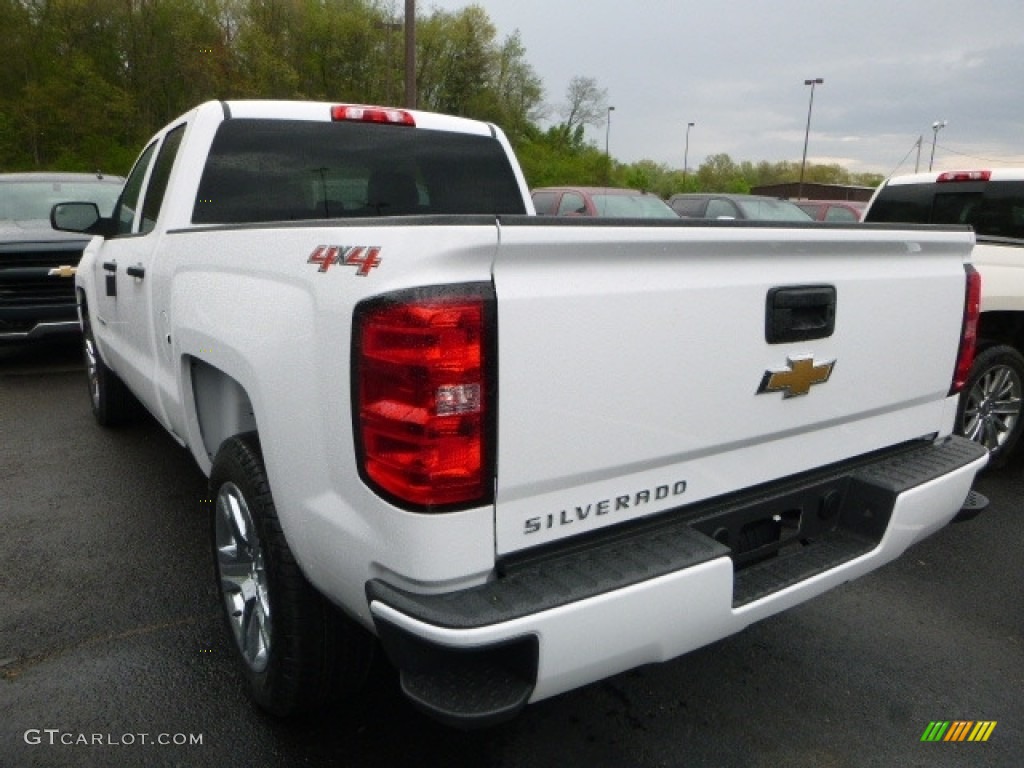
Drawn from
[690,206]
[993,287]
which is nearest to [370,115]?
[993,287]

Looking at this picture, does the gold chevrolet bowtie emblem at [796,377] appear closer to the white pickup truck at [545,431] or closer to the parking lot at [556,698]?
the white pickup truck at [545,431]

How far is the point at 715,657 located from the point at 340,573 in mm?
1623

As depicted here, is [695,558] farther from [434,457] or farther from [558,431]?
[434,457]

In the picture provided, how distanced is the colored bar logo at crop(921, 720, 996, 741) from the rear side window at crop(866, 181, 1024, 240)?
11.7 feet

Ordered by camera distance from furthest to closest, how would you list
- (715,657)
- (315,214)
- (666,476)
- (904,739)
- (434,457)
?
(315,214) → (715,657) → (904,739) → (666,476) → (434,457)

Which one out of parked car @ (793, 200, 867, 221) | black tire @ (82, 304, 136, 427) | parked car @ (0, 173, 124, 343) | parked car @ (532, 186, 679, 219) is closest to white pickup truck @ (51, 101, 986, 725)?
black tire @ (82, 304, 136, 427)

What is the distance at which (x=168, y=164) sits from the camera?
3652 mm

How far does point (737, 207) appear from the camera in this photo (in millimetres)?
13219

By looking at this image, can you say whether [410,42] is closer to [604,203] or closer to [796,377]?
[604,203]

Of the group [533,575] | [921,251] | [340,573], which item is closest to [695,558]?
[533,575]

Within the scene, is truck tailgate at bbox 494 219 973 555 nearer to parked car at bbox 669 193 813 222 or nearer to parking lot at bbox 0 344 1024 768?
parking lot at bbox 0 344 1024 768

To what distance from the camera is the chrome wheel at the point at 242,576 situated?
233 cm

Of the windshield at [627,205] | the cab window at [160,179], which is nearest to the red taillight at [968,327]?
the cab window at [160,179]

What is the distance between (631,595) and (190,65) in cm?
4182
